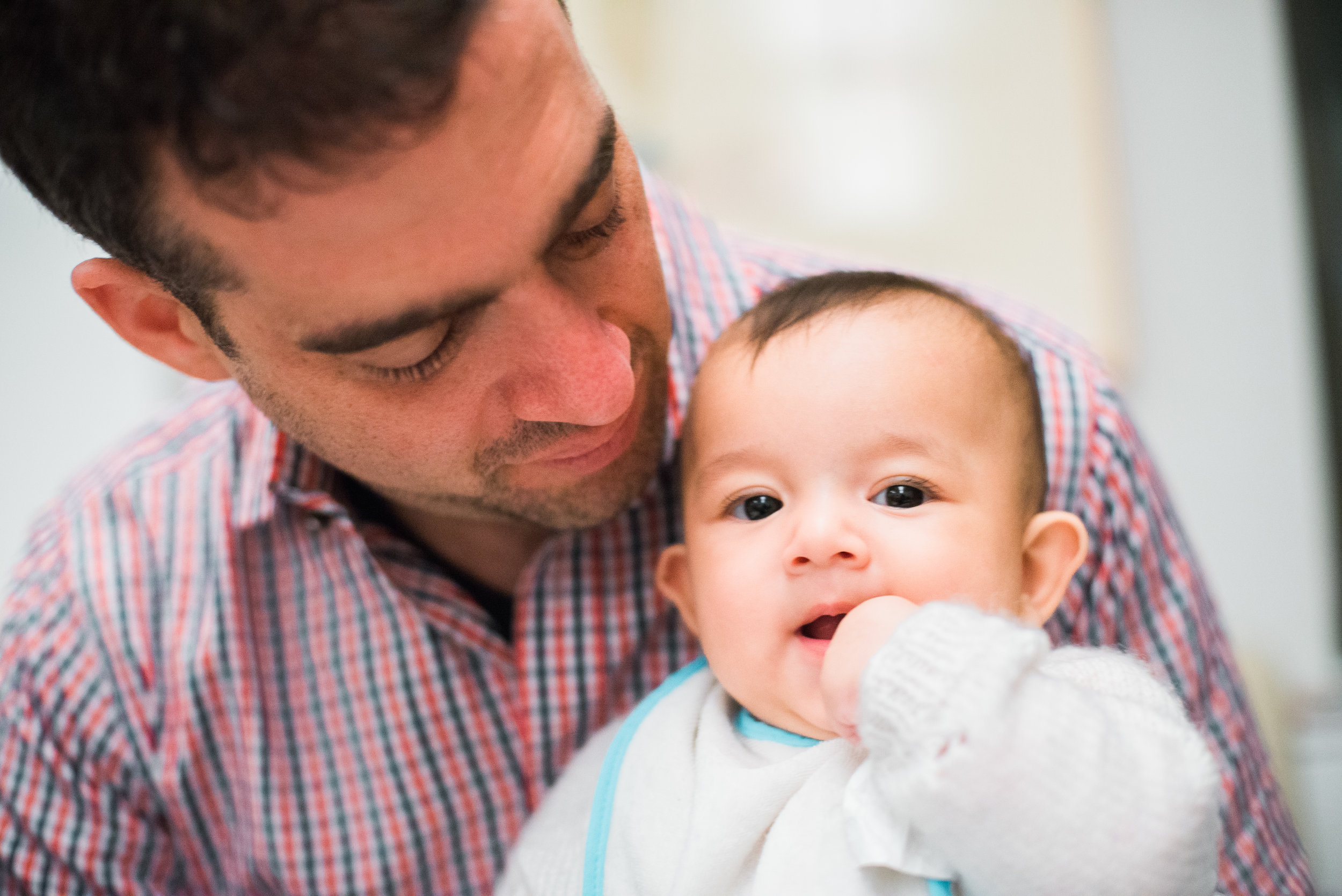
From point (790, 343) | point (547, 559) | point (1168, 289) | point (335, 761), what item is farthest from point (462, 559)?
point (1168, 289)

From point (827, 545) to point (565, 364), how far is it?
288 mm

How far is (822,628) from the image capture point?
0.84 m

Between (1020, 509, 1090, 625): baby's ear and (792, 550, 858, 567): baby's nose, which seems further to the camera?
(1020, 509, 1090, 625): baby's ear

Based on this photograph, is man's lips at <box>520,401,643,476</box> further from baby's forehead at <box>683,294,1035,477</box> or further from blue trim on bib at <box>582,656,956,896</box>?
blue trim on bib at <box>582,656,956,896</box>

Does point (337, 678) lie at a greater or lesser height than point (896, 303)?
lesser

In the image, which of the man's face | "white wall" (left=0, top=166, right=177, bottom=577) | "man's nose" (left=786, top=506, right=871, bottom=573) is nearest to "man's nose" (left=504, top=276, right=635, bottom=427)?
the man's face

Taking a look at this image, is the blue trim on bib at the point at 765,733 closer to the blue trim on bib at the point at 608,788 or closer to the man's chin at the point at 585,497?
the blue trim on bib at the point at 608,788

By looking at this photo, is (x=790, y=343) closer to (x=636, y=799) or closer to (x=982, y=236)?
(x=636, y=799)

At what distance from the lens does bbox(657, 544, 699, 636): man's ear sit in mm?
993

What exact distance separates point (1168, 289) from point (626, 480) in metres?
2.23

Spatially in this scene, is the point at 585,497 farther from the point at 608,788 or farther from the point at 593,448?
the point at 608,788

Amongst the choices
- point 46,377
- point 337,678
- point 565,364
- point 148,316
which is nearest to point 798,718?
point 565,364

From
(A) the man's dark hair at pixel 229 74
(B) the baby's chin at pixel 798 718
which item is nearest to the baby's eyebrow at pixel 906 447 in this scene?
(B) the baby's chin at pixel 798 718

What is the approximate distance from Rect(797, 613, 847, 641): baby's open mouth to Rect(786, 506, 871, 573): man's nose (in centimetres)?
6
